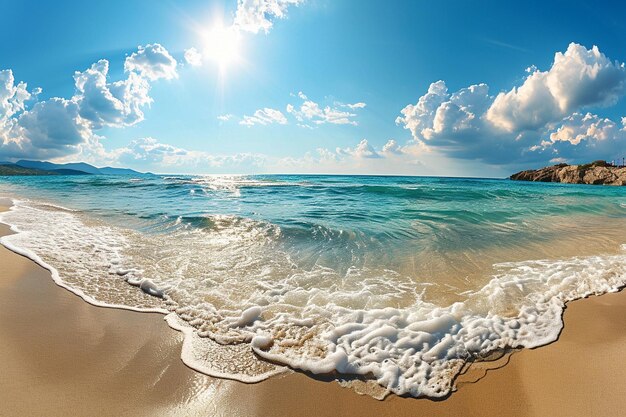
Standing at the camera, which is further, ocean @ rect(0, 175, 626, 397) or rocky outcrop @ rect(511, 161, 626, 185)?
rocky outcrop @ rect(511, 161, 626, 185)

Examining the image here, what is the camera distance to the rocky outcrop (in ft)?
206

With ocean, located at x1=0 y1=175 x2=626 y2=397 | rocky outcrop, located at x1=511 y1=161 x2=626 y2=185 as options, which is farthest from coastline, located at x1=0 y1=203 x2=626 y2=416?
rocky outcrop, located at x1=511 y1=161 x2=626 y2=185

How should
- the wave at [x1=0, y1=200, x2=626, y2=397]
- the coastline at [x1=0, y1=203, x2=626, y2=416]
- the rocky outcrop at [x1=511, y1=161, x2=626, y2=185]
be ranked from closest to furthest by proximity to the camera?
the coastline at [x1=0, y1=203, x2=626, y2=416] < the wave at [x1=0, y1=200, x2=626, y2=397] < the rocky outcrop at [x1=511, y1=161, x2=626, y2=185]

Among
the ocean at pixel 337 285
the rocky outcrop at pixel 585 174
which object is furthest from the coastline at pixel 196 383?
the rocky outcrop at pixel 585 174

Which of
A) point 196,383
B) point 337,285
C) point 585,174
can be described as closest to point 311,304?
point 337,285

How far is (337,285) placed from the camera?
4.79m

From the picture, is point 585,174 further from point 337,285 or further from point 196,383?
point 196,383

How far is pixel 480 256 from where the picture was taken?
6594 mm

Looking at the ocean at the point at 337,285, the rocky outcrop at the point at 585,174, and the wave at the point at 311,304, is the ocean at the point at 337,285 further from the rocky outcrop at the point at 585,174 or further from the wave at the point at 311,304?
the rocky outcrop at the point at 585,174

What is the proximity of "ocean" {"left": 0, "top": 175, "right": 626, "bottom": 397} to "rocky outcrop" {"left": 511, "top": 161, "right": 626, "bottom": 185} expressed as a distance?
7841cm

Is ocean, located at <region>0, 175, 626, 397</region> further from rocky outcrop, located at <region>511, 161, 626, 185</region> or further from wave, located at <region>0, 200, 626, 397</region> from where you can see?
rocky outcrop, located at <region>511, 161, 626, 185</region>

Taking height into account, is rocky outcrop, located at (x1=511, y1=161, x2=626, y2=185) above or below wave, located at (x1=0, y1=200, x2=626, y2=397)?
above

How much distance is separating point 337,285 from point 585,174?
308ft

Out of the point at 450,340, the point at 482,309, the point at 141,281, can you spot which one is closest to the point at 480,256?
the point at 482,309
